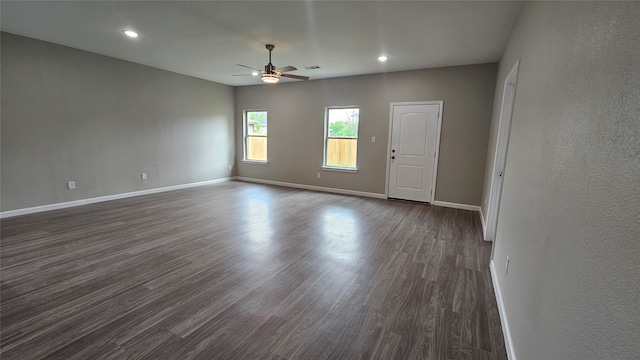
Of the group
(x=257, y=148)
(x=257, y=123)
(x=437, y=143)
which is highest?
(x=257, y=123)

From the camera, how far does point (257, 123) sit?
25.5 feet

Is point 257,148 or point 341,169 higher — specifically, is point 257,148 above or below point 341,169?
above

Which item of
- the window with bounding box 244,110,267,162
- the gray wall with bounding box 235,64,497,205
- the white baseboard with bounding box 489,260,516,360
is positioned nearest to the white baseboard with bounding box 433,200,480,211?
the gray wall with bounding box 235,64,497,205

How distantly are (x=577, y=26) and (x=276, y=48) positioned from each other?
386 centimetres

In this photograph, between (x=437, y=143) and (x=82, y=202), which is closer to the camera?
(x=82, y=202)

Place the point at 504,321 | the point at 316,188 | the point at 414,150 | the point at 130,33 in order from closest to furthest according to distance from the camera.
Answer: the point at 504,321 → the point at 130,33 → the point at 414,150 → the point at 316,188

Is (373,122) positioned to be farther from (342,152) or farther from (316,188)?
(316,188)

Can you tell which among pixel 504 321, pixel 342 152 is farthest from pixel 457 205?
pixel 504 321

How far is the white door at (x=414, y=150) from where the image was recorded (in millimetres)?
5398

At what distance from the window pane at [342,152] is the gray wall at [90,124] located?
11.0ft

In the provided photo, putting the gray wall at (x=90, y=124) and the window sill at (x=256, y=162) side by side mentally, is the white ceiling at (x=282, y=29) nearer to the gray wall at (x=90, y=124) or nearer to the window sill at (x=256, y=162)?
the gray wall at (x=90, y=124)

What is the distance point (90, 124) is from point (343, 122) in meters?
5.00

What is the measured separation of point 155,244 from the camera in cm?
332

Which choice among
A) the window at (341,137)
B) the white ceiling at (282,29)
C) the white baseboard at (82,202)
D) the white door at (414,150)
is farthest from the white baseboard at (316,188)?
the white ceiling at (282,29)
